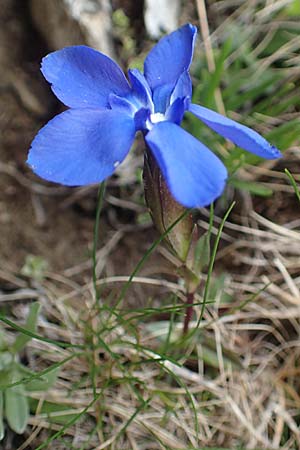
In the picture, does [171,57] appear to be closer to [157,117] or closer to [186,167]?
[157,117]

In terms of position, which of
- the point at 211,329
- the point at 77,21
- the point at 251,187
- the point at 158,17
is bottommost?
the point at 211,329

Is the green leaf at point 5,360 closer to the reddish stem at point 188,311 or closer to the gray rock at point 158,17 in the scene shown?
the reddish stem at point 188,311

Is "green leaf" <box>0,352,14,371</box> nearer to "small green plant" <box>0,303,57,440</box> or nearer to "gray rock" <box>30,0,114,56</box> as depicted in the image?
"small green plant" <box>0,303,57,440</box>

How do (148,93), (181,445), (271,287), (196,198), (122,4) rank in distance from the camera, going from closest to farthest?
(196,198) → (148,93) → (181,445) → (271,287) → (122,4)

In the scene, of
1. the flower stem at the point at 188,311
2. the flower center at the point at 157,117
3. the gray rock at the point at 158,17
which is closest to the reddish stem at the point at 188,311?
the flower stem at the point at 188,311

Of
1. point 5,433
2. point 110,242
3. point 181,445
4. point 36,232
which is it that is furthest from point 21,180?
point 181,445

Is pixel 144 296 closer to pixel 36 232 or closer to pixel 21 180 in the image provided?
pixel 36 232

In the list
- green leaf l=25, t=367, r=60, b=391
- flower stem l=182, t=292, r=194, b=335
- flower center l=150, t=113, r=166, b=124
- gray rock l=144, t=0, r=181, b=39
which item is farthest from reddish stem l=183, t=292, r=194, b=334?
gray rock l=144, t=0, r=181, b=39

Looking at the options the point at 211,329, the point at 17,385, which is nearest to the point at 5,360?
the point at 17,385
